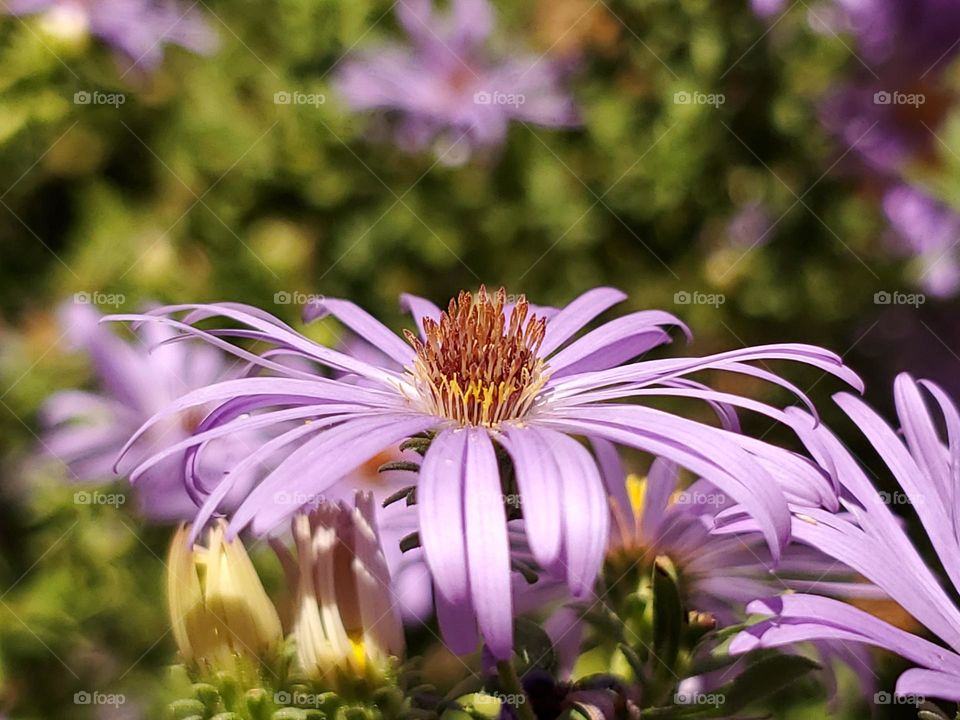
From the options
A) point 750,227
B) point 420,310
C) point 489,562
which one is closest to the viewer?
point 489,562

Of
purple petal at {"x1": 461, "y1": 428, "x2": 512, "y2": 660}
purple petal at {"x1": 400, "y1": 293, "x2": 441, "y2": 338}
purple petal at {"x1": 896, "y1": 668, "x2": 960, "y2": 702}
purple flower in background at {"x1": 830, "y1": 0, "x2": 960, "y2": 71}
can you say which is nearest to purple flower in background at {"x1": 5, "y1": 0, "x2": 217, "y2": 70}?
purple petal at {"x1": 400, "y1": 293, "x2": 441, "y2": 338}

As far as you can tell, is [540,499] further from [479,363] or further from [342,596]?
[479,363]

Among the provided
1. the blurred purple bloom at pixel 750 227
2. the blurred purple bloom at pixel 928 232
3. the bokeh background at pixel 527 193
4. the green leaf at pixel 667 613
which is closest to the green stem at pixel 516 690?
Result: the green leaf at pixel 667 613

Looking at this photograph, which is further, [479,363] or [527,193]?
[527,193]

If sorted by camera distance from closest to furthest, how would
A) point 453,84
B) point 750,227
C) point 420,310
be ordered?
point 420,310, point 750,227, point 453,84

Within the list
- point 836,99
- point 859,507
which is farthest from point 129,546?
point 836,99

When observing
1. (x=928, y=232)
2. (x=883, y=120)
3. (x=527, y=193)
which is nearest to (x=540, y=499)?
(x=527, y=193)
